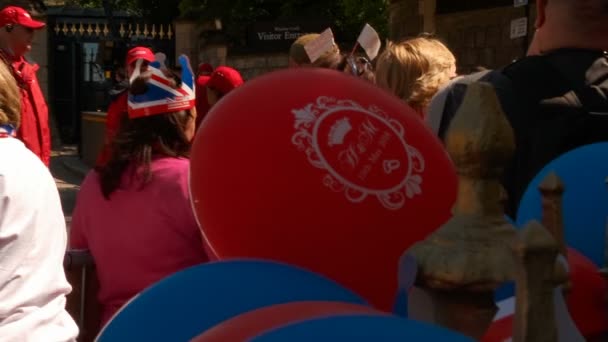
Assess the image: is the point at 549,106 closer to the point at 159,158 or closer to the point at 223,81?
the point at 159,158

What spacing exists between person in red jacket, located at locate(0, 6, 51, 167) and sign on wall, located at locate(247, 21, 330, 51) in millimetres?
13159

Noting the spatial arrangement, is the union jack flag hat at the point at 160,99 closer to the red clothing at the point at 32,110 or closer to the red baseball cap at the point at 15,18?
the red clothing at the point at 32,110

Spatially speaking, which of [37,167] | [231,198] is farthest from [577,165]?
[37,167]

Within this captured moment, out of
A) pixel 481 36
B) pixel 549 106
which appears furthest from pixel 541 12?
pixel 481 36

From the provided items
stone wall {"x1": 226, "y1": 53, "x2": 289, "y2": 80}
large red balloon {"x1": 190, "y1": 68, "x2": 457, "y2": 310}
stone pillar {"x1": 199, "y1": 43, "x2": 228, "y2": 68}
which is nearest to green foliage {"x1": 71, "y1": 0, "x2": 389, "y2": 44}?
stone pillar {"x1": 199, "y1": 43, "x2": 228, "y2": 68}

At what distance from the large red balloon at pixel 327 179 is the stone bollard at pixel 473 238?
0.35 metres

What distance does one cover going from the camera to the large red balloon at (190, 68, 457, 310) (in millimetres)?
1554

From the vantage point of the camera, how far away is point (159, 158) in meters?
3.30

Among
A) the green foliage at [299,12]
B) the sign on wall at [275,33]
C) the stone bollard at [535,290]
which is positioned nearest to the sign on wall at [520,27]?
the stone bollard at [535,290]

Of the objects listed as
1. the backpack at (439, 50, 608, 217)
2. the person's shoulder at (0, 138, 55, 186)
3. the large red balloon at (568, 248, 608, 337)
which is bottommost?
the person's shoulder at (0, 138, 55, 186)

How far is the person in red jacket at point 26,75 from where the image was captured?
6691mm

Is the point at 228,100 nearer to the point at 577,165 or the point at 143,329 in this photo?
the point at 143,329

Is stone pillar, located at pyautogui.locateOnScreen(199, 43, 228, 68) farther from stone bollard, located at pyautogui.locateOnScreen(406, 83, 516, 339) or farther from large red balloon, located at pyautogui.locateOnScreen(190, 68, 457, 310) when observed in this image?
stone bollard, located at pyautogui.locateOnScreen(406, 83, 516, 339)

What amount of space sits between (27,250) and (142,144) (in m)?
0.63
